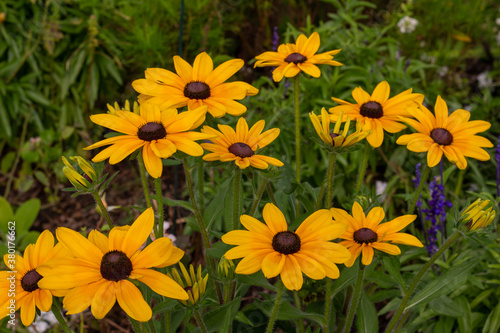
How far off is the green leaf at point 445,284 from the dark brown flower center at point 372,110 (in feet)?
1.54

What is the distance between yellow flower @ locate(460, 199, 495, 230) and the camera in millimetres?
1030

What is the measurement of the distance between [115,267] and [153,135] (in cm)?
28

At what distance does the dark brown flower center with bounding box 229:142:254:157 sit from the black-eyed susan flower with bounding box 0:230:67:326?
1.32 feet

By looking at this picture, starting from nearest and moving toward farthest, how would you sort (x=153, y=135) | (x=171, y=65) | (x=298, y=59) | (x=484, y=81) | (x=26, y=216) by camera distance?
1. (x=153, y=135)
2. (x=298, y=59)
3. (x=26, y=216)
4. (x=171, y=65)
5. (x=484, y=81)

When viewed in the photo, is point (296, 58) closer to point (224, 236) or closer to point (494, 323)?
point (224, 236)

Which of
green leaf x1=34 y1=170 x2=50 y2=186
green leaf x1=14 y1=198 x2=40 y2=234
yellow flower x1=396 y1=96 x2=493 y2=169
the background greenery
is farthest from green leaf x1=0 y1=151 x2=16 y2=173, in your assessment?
yellow flower x1=396 y1=96 x2=493 y2=169

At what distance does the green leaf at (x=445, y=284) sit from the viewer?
1255mm

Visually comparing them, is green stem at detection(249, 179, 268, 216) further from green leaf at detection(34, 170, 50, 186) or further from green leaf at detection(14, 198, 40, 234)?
green leaf at detection(34, 170, 50, 186)

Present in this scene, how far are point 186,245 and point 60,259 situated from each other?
1289 millimetres

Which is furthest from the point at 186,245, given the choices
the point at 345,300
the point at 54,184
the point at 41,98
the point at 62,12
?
the point at 62,12

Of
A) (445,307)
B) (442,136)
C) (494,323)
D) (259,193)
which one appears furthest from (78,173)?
(494,323)

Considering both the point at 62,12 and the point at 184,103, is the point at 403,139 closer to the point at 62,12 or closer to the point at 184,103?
the point at 184,103

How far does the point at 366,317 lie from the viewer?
1.36 metres

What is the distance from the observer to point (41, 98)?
2.78 meters
